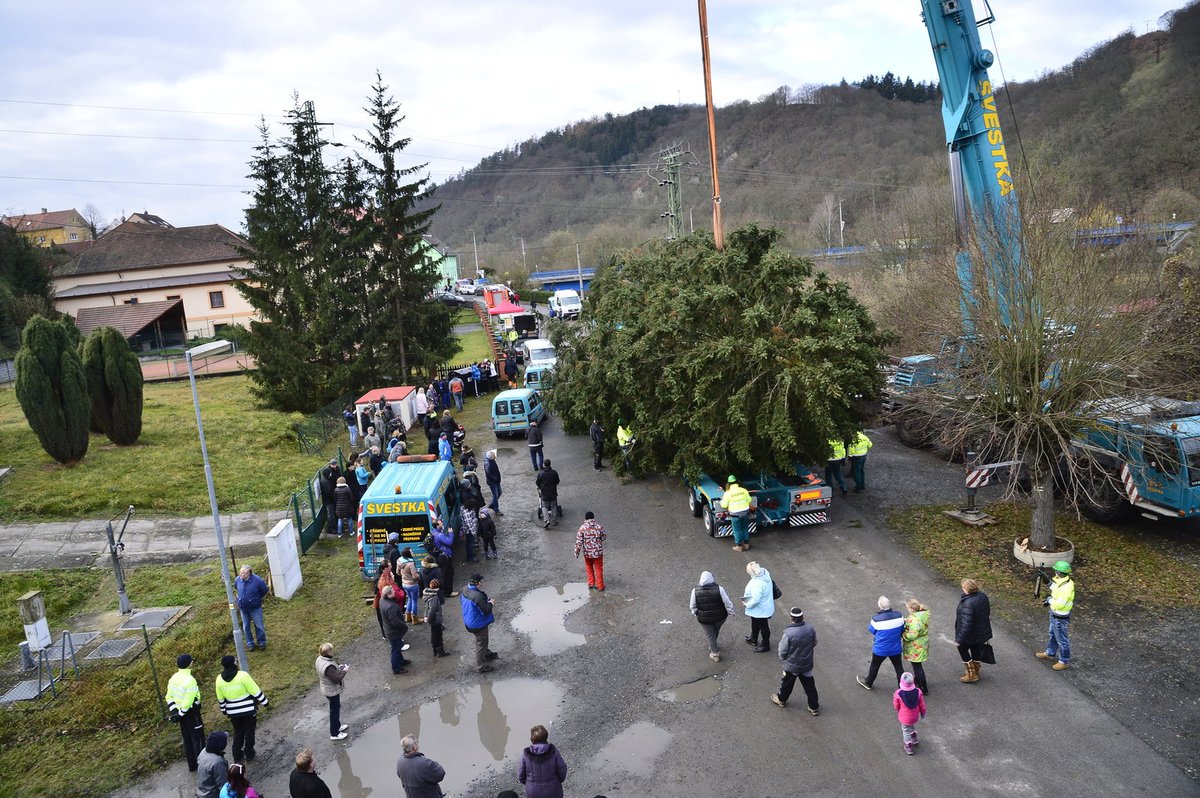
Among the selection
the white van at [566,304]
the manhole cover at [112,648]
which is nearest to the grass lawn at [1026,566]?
the manhole cover at [112,648]

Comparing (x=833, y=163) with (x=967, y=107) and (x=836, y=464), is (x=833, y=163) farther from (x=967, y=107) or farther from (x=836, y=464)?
(x=836, y=464)

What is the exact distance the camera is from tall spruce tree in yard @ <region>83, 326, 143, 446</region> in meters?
22.1

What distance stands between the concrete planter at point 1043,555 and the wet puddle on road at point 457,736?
8.62 m

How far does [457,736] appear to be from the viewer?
394 inches

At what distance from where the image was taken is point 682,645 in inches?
467

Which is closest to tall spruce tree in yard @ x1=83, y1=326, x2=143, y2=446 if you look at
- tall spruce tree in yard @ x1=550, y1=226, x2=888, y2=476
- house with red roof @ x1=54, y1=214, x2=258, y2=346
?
tall spruce tree in yard @ x1=550, y1=226, x2=888, y2=476

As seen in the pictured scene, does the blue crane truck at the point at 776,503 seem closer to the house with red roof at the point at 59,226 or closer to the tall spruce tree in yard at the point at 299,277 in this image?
the tall spruce tree in yard at the point at 299,277

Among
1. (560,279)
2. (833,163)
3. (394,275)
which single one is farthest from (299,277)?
(833,163)

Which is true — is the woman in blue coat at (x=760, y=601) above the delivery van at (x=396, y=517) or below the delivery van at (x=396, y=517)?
below

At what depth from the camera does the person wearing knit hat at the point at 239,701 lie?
9391 mm

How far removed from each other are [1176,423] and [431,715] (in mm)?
13000

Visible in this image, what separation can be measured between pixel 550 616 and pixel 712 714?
3954 mm

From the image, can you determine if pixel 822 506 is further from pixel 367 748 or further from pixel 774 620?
pixel 367 748

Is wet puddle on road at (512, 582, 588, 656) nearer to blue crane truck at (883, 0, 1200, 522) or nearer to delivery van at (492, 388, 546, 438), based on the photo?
blue crane truck at (883, 0, 1200, 522)
